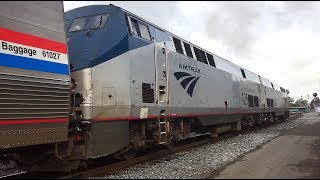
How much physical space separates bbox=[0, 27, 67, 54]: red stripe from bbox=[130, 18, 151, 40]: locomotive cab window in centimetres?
288

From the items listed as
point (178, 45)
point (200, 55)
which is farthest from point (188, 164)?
point (200, 55)

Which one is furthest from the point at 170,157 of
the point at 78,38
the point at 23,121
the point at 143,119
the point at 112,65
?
the point at 23,121

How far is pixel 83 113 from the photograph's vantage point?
8617 millimetres

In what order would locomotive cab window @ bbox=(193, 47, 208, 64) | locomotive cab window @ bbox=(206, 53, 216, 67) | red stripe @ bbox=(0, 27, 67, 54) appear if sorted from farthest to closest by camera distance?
1. locomotive cab window @ bbox=(206, 53, 216, 67)
2. locomotive cab window @ bbox=(193, 47, 208, 64)
3. red stripe @ bbox=(0, 27, 67, 54)

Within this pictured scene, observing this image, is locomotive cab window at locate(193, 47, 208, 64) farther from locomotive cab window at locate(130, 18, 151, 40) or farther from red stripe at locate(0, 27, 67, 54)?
red stripe at locate(0, 27, 67, 54)

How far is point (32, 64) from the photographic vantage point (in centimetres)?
727

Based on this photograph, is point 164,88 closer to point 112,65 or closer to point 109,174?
point 112,65

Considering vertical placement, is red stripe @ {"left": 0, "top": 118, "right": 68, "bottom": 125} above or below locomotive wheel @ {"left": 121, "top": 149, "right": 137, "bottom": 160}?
above

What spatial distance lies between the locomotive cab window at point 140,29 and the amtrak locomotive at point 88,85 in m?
0.03

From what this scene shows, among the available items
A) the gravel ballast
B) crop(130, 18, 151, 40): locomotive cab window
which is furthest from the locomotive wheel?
crop(130, 18, 151, 40): locomotive cab window

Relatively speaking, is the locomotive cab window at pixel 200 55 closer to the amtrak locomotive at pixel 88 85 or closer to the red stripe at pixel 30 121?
the amtrak locomotive at pixel 88 85

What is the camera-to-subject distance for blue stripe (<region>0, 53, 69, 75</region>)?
678 centimetres

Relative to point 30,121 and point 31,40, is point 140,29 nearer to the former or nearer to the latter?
point 31,40

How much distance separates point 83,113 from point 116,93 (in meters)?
1.06
